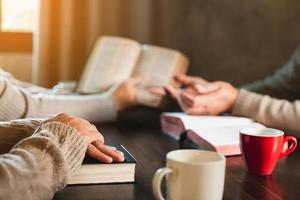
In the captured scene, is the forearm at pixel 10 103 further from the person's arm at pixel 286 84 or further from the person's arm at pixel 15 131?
the person's arm at pixel 286 84

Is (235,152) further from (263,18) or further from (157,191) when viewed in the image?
(263,18)

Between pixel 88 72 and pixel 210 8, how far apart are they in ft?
1.74

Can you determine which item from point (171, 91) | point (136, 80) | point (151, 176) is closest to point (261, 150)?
point (151, 176)

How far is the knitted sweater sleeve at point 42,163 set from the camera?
0.57 meters

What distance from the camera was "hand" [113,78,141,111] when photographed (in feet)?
4.45

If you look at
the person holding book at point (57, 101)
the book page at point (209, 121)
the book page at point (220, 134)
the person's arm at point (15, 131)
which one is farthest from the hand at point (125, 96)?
the person's arm at point (15, 131)

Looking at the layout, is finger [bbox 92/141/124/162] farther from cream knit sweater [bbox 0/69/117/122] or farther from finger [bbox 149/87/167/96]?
finger [bbox 149/87/167/96]

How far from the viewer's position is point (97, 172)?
0.72m

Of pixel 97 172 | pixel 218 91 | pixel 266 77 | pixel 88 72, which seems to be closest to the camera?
pixel 97 172

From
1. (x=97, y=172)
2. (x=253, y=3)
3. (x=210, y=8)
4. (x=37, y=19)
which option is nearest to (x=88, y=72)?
(x=37, y=19)

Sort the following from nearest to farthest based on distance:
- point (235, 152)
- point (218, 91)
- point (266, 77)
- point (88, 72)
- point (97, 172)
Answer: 1. point (97, 172)
2. point (235, 152)
3. point (218, 91)
4. point (88, 72)
5. point (266, 77)

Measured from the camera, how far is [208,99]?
121 cm

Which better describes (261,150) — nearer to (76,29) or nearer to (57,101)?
(57,101)

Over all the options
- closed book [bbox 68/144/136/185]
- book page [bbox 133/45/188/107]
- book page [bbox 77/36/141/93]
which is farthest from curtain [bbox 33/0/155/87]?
closed book [bbox 68/144/136/185]
